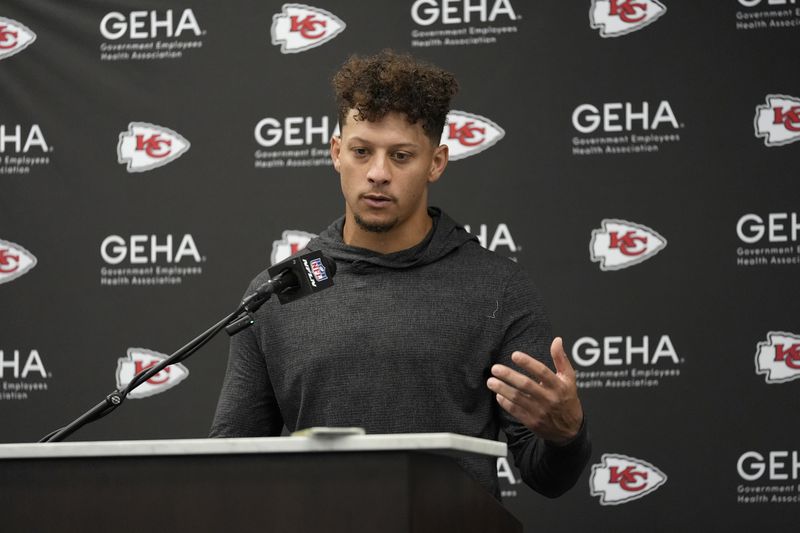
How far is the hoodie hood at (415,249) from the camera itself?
2.20 m

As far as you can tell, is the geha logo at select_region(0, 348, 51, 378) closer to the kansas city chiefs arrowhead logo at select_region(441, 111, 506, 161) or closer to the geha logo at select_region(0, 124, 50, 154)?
the geha logo at select_region(0, 124, 50, 154)

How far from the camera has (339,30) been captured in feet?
11.7

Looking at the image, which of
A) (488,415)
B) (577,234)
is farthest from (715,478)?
(488,415)

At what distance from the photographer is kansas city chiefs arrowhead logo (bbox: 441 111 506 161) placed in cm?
340

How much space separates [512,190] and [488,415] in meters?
1.38

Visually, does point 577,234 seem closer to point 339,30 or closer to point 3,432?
point 339,30

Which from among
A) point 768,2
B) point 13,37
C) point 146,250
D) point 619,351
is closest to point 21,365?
point 146,250

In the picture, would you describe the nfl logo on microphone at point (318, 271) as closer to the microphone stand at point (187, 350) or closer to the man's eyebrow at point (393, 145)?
the microphone stand at point (187, 350)

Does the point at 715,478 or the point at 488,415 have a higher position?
the point at 488,415

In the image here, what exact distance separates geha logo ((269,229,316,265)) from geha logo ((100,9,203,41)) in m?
0.77

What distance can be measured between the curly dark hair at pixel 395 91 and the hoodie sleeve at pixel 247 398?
1.65 ft

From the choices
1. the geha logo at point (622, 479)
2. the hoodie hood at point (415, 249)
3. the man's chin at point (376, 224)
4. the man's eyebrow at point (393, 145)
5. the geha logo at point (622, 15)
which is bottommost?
the geha logo at point (622, 479)

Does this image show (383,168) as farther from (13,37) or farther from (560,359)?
(13,37)

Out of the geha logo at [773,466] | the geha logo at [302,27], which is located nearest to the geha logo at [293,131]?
the geha logo at [302,27]
